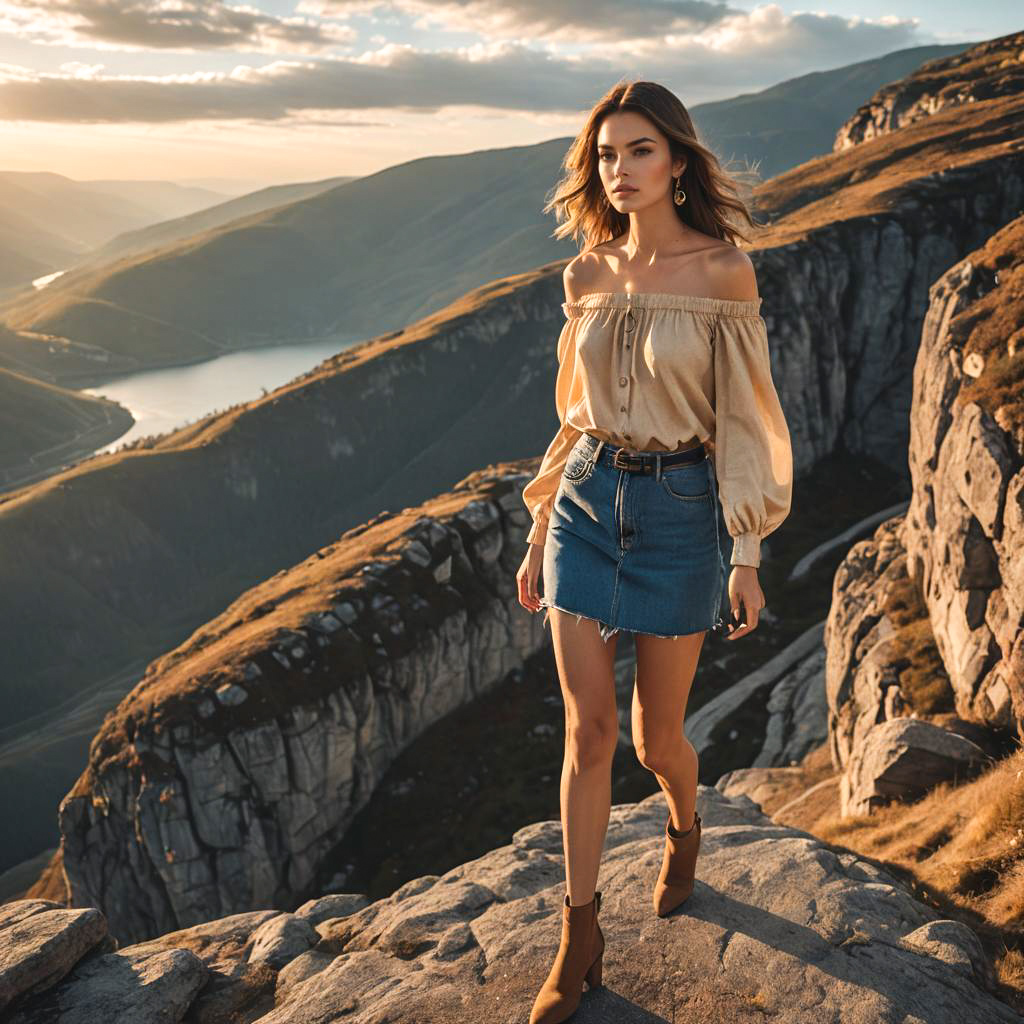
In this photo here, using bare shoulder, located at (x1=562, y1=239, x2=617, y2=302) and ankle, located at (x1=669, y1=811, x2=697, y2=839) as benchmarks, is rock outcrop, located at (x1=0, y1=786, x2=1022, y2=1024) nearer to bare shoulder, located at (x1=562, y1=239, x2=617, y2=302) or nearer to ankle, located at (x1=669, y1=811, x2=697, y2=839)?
ankle, located at (x1=669, y1=811, x2=697, y2=839)

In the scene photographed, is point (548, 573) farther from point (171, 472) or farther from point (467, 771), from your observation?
point (171, 472)

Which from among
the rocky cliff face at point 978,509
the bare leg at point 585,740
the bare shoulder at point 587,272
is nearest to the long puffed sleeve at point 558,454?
the bare shoulder at point 587,272

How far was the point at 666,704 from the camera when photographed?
613 centimetres

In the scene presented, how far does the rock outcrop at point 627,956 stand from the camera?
6.32m

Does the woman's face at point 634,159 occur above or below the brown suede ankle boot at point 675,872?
above

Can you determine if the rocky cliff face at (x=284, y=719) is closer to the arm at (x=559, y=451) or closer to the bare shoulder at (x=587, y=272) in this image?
the arm at (x=559, y=451)

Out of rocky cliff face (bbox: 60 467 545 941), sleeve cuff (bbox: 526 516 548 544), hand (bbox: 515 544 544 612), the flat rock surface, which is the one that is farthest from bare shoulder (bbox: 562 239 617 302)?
rocky cliff face (bbox: 60 467 545 941)

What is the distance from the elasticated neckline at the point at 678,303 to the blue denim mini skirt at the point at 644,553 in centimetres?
102

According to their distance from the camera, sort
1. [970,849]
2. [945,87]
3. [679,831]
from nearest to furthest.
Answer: [679,831]
[970,849]
[945,87]

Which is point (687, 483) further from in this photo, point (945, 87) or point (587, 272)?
point (945, 87)

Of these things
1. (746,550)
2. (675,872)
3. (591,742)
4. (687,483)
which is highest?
(687,483)

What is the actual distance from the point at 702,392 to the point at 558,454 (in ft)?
4.44

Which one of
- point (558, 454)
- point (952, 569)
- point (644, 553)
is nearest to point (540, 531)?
point (558, 454)

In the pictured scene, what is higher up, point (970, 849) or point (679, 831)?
point (679, 831)
